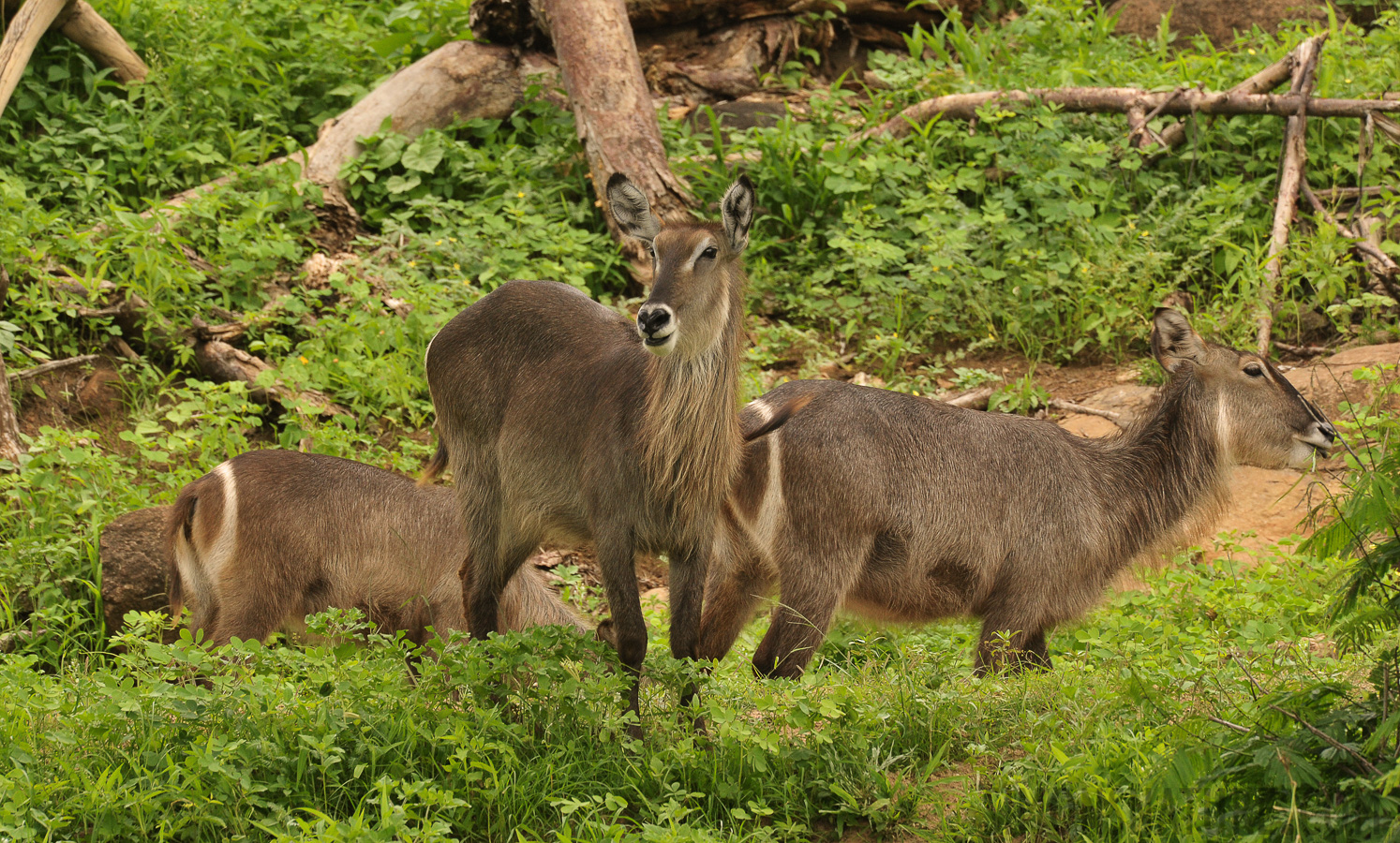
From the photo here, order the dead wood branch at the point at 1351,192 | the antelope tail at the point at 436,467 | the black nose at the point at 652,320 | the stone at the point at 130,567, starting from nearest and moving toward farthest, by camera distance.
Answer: the black nose at the point at 652,320 < the antelope tail at the point at 436,467 < the stone at the point at 130,567 < the dead wood branch at the point at 1351,192

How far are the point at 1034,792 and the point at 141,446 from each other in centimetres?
436

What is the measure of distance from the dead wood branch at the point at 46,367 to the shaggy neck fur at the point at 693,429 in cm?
380

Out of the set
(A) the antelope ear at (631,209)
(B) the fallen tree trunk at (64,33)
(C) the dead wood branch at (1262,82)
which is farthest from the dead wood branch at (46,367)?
(C) the dead wood branch at (1262,82)

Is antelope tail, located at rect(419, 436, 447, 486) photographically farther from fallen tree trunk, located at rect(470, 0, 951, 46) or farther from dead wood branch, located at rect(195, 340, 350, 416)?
fallen tree trunk, located at rect(470, 0, 951, 46)

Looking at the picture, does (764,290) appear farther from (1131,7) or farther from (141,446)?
(1131,7)

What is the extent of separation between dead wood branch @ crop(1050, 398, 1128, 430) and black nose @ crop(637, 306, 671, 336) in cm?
343

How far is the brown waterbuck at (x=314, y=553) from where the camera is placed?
4520 mm

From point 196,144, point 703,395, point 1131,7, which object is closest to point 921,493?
point 703,395

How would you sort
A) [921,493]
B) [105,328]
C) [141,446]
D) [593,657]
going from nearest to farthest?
[593,657]
[921,493]
[141,446]
[105,328]

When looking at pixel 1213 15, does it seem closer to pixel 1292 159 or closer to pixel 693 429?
pixel 1292 159

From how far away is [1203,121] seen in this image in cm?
743

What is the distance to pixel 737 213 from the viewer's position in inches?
142

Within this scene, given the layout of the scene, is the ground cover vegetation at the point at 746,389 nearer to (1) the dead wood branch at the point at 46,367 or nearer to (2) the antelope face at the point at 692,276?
(1) the dead wood branch at the point at 46,367

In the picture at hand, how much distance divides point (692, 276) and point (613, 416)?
18.5 inches
